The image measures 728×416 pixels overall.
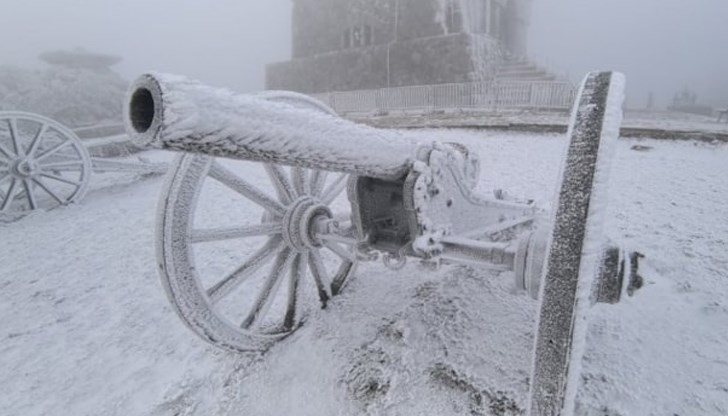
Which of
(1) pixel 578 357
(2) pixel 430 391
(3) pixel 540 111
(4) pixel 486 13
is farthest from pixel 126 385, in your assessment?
(4) pixel 486 13

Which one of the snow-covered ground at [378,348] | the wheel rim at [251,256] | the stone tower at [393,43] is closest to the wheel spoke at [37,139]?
the snow-covered ground at [378,348]

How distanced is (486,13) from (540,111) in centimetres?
1003

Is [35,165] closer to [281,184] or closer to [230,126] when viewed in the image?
[281,184]

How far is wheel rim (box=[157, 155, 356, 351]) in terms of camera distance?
1.92 m

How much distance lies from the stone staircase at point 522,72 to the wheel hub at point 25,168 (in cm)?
1598

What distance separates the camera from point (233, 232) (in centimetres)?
220

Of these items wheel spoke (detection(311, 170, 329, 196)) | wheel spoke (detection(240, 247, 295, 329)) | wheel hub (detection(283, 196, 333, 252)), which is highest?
wheel spoke (detection(311, 170, 329, 196))

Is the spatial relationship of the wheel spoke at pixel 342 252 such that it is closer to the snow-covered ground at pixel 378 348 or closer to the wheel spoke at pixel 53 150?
the snow-covered ground at pixel 378 348

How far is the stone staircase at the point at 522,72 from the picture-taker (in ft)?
54.2

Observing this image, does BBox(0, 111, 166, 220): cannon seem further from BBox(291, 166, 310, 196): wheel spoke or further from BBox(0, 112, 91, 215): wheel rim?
BBox(291, 166, 310, 196): wheel spoke

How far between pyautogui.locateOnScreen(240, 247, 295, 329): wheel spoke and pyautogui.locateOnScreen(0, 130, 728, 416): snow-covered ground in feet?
0.70

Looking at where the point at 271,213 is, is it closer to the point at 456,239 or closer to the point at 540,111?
the point at 456,239

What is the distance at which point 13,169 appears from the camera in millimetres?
5098

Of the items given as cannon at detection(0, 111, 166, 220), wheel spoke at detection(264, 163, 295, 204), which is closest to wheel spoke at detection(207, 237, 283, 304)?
wheel spoke at detection(264, 163, 295, 204)
